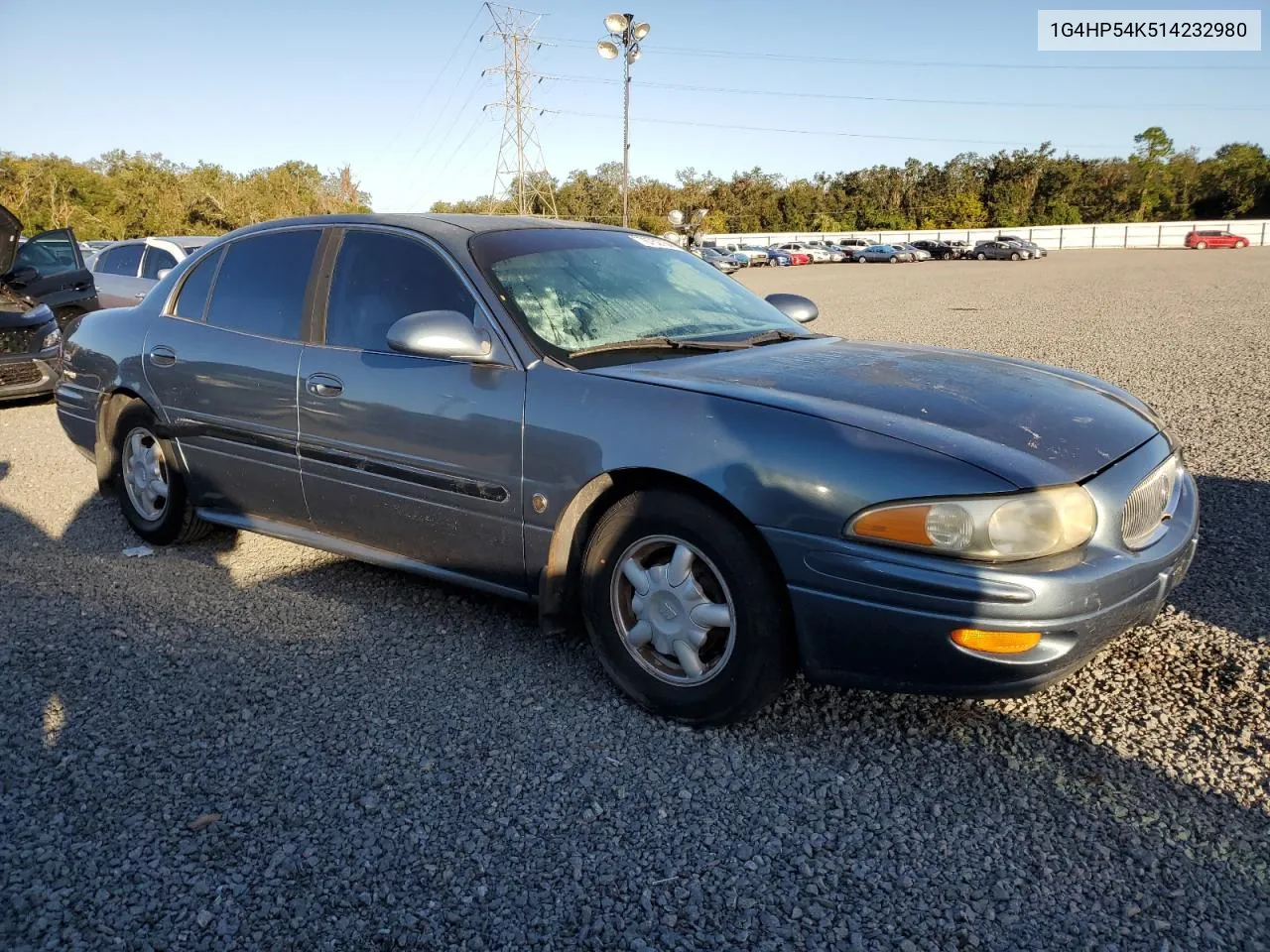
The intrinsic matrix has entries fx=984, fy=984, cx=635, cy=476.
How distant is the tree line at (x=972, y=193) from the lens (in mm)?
83250

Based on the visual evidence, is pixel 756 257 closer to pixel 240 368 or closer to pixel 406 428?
pixel 240 368

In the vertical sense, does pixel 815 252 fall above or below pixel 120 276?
above

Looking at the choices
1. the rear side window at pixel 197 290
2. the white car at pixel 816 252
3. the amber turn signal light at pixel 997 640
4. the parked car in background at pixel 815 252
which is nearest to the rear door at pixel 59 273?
the rear side window at pixel 197 290

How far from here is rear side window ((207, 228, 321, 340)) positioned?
406 centimetres

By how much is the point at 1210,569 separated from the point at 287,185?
6828 centimetres

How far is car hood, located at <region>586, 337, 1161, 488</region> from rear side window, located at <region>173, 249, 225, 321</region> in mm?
2325

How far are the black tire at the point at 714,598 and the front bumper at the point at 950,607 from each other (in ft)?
0.28

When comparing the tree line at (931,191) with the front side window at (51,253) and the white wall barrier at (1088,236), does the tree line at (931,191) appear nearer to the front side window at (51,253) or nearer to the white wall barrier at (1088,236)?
the white wall barrier at (1088,236)

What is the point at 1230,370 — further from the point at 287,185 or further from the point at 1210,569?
the point at 287,185

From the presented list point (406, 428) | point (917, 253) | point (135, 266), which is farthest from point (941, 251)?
point (406, 428)

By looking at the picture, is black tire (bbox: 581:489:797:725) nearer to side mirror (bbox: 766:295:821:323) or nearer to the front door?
the front door

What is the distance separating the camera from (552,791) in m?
2.70

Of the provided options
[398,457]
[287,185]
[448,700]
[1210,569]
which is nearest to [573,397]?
[398,457]

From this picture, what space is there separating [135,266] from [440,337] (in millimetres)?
9402
